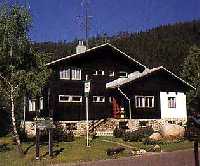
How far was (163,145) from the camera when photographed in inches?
1278

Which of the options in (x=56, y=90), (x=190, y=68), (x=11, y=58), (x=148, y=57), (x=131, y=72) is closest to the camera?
(x=11, y=58)

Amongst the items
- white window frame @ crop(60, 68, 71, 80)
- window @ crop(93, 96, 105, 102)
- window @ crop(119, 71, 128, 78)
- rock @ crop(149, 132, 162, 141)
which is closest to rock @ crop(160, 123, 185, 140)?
rock @ crop(149, 132, 162, 141)

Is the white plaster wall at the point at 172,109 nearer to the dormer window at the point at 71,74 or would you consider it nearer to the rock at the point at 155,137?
the dormer window at the point at 71,74

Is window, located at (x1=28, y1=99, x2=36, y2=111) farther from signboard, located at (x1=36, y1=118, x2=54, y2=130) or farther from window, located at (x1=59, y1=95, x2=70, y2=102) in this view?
signboard, located at (x1=36, y1=118, x2=54, y2=130)

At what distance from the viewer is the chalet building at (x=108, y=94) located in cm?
4419

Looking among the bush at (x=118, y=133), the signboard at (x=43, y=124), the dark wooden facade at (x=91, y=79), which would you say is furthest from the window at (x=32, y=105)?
the signboard at (x=43, y=124)

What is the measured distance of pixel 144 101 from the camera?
46875 mm

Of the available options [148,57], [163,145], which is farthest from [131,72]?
[148,57]

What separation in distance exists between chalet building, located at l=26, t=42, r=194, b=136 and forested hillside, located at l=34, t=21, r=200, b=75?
68300 millimetres

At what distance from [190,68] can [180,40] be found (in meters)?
76.2

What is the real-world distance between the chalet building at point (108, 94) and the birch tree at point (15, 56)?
1180 centimetres

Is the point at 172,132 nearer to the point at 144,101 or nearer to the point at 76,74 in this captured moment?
the point at 144,101

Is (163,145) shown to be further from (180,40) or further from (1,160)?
(180,40)

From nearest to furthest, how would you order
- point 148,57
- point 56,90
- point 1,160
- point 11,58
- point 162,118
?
point 1,160
point 11,58
point 56,90
point 162,118
point 148,57
